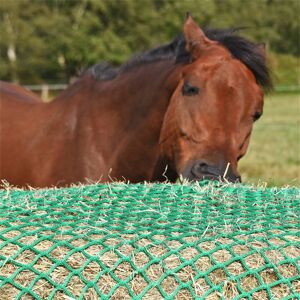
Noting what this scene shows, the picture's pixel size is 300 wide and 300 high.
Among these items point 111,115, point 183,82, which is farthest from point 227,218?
point 111,115

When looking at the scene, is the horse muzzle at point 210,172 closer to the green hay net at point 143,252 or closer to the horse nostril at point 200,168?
the horse nostril at point 200,168

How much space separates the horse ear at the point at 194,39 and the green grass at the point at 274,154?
0.70 meters

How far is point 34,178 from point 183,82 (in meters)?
1.37

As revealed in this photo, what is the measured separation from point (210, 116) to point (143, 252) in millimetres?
2045

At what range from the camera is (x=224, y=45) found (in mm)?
4297

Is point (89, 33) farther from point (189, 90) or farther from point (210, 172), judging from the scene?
point (210, 172)

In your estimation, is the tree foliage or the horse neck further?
the tree foliage

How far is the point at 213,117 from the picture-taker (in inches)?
149

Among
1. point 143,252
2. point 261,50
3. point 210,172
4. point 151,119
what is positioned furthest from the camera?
point 261,50

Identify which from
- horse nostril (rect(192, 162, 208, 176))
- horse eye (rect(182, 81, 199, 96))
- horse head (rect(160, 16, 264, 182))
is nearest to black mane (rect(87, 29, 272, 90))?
horse head (rect(160, 16, 264, 182))

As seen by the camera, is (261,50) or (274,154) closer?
(261,50)

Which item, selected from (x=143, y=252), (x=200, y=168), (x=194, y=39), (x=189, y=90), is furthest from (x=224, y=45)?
(x=143, y=252)

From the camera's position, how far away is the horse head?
371 centimetres

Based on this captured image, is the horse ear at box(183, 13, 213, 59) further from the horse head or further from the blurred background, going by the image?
the blurred background
